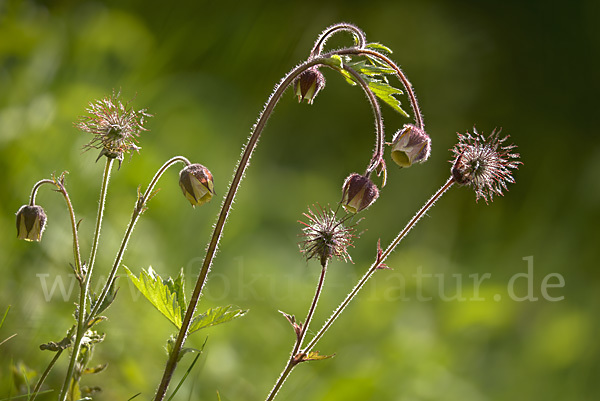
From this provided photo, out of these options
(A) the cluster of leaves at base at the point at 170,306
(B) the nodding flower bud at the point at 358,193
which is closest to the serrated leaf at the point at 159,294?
(A) the cluster of leaves at base at the point at 170,306

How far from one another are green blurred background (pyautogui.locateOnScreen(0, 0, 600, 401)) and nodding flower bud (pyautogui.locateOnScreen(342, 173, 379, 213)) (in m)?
0.35

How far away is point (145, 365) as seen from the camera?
1.46 meters

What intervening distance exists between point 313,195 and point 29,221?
1642 millimetres

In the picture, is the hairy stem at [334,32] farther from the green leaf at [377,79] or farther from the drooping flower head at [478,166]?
the drooping flower head at [478,166]

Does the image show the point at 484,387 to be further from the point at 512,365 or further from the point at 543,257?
the point at 543,257

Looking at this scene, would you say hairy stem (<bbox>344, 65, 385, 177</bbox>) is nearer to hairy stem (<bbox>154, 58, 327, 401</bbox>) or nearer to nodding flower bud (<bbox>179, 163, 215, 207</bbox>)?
hairy stem (<bbox>154, 58, 327, 401</bbox>)

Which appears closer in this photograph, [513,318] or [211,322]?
[211,322]

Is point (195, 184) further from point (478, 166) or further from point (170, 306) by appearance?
point (478, 166)

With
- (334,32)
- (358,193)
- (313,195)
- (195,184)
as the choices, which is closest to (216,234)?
(195,184)

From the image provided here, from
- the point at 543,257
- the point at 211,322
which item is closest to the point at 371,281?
the point at 543,257

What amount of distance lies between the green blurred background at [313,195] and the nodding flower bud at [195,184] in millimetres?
288

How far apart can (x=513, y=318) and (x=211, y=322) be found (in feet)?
5.22

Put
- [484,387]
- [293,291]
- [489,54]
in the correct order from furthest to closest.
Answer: [489,54] < [293,291] < [484,387]

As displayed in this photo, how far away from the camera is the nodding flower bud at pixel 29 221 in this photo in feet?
2.83
